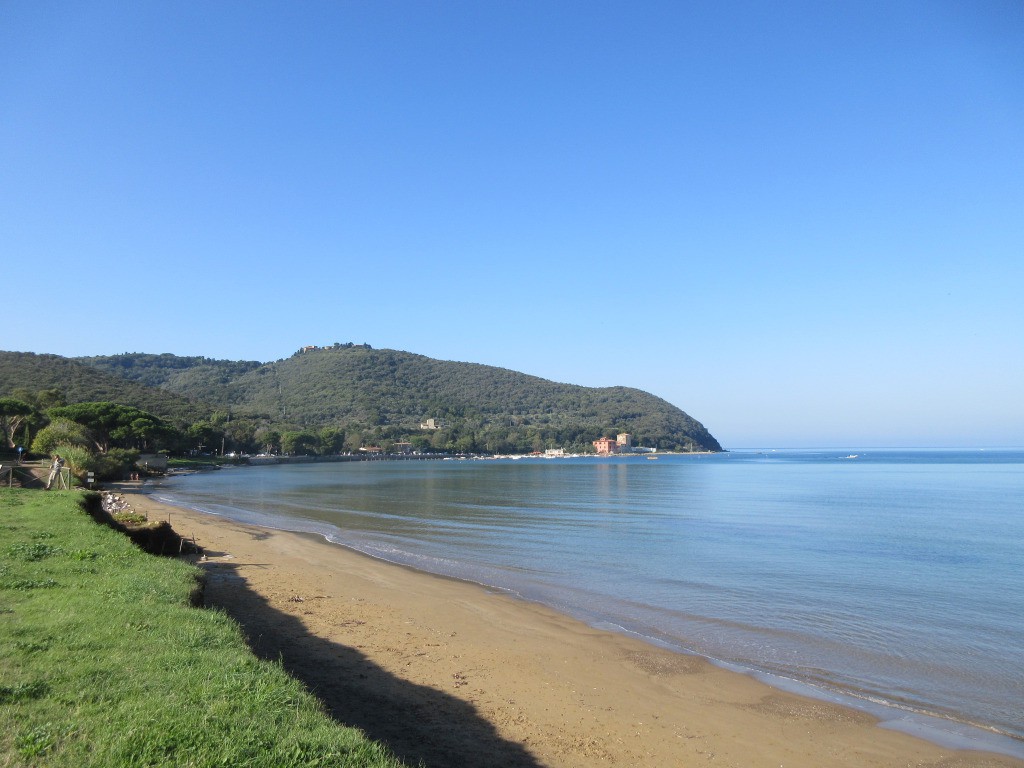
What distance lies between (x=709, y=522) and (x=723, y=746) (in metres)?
26.7

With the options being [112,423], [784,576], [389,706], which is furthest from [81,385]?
[389,706]

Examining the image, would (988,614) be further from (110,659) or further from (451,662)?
(110,659)

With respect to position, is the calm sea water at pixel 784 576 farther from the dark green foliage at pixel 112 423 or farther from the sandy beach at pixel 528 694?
the dark green foliage at pixel 112 423

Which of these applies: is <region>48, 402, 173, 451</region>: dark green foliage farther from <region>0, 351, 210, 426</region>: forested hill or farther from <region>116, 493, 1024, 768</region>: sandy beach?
<region>116, 493, 1024, 768</region>: sandy beach

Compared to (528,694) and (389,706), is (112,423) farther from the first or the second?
(528,694)

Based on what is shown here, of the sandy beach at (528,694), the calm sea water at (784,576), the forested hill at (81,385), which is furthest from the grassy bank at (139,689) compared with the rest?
the forested hill at (81,385)

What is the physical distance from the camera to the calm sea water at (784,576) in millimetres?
11008

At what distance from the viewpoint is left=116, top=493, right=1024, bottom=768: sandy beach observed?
7.77m

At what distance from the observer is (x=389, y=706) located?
841cm

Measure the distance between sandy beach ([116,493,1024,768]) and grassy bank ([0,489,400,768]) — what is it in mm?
1694

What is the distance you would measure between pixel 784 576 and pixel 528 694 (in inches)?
501

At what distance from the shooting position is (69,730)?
4695 mm

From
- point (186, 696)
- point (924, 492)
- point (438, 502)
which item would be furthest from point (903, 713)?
point (924, 492)

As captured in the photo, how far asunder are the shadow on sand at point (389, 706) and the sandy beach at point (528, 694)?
0.09 ft
